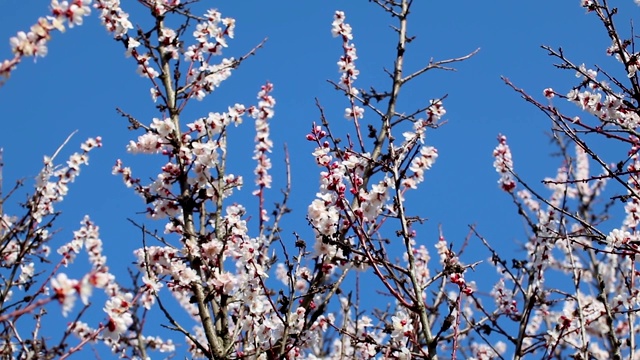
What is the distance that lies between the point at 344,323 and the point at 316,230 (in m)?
1.56

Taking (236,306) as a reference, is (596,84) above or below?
above

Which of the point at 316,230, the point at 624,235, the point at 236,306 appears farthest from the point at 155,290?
the point at 624,235

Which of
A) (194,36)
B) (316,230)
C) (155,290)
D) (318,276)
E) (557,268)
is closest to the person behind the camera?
(155,290)

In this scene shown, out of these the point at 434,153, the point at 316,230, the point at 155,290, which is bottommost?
the point at 155,290

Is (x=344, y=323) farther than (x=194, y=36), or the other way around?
(x=194, y=36)

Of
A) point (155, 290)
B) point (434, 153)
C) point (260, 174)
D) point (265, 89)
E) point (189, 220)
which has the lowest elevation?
point (155, 290)

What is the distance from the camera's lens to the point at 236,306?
229 inches

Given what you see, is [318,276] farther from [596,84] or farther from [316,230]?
[596,84]

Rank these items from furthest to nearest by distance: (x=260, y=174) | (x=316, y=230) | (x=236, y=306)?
(x=260, y=174), (x=236, y=306), (x=316, y=230)

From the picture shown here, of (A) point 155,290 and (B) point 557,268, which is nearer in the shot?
(A) point 155,290

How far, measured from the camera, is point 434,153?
5277 millimetres

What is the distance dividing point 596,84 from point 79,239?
661 centimetres

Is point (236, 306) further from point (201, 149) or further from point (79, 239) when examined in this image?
point (79, 239)

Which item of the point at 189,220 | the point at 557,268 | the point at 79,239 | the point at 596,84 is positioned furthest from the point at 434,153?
the point at 557,268
